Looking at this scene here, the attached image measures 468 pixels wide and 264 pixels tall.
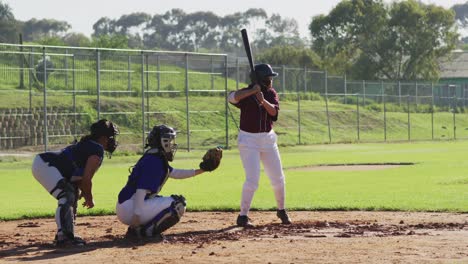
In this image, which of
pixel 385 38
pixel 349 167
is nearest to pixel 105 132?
pixel 349 167

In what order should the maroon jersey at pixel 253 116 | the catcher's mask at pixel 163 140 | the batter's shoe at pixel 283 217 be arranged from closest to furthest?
the catcher's mask at pixel 163 140 < the maroon jersey at pixel 253 116 < the batter's shoe at pixel 283 217

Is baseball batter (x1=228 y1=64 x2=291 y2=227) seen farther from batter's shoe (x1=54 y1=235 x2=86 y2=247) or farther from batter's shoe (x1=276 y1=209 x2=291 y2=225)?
batter's shoe (x1=54 y1=235 x2=86 y2=247)

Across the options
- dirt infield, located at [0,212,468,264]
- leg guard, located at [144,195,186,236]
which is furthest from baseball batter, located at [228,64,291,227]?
leg guard, located at [144,195,186,236]

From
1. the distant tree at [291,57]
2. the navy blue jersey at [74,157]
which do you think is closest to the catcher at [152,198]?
the navy blue jersey at [74,157]

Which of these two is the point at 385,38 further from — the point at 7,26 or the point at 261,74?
the point at 261,74

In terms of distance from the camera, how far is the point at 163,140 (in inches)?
483

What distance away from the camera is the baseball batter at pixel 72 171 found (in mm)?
11688

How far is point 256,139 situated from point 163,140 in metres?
1.66

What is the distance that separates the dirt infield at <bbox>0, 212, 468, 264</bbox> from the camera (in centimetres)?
1045

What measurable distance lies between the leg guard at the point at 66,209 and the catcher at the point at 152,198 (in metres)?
0.64

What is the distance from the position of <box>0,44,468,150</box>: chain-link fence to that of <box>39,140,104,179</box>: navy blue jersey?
2101 cm

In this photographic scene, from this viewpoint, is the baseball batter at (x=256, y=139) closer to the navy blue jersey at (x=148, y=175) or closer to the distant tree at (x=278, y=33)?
the navy blue jersey at (x=148, y=175)

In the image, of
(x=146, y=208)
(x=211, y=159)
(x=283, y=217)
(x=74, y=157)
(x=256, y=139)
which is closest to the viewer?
(x=146, y=208)

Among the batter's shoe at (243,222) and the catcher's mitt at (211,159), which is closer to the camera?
the catcher's mitt at (211,159)
